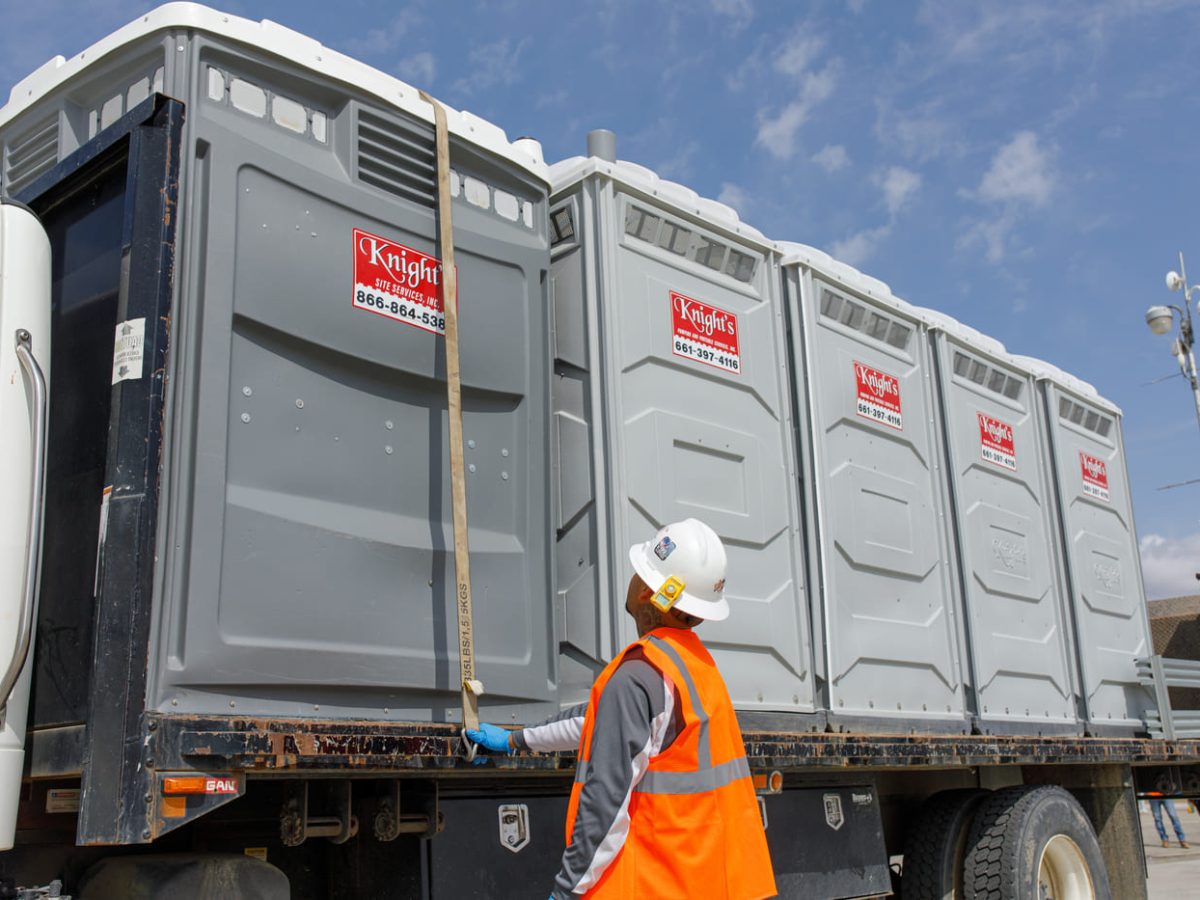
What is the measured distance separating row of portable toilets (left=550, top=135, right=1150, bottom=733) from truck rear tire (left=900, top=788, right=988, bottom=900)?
1.45ft

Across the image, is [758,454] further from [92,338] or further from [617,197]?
[92,338]

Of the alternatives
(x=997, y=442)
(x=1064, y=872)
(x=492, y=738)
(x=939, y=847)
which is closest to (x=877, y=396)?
(x=997, y=442)

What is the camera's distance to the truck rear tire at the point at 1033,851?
213 inches

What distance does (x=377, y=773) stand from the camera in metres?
3.04

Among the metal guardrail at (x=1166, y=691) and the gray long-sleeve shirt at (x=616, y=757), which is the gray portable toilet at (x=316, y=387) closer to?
the gray long-sleeve shirt at (x=616, y=757)

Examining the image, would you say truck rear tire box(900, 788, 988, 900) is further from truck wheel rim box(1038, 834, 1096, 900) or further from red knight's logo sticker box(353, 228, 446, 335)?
red knight's logo sticker box(353, 228, 446, 335)

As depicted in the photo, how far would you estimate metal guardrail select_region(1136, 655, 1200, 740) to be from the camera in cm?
715

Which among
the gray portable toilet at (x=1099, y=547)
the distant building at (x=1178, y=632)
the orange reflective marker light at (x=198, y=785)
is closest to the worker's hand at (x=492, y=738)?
the orange reflective marker light at (x=198, y=785)

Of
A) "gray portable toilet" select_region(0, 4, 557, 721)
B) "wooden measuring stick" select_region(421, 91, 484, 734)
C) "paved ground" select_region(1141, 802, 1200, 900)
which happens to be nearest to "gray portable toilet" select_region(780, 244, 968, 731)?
"gray portable toilet" select_region(0, 4, 557, 721)

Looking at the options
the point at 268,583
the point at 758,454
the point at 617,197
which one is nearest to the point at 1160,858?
the point at 758,454

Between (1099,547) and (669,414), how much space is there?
13.0 ft

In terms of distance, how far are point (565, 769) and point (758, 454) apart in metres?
1.64

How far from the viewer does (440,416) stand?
3586 mm

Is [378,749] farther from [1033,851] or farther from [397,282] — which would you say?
[1033,851]
